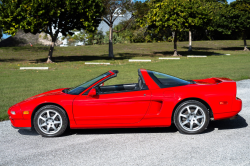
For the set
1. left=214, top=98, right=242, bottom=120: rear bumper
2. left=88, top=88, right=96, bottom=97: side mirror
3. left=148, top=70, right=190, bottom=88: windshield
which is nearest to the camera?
left=88, top=88, right=96, bottom=97: side mirror

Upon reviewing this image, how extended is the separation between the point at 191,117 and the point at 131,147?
1.29m

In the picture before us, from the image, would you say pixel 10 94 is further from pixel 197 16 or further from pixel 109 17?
pixel 197 16

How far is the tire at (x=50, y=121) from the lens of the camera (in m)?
4.76

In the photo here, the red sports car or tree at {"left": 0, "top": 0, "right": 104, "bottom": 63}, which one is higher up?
tree at {"left": 0, "top": 0, "right": 104, "bottom": 63}

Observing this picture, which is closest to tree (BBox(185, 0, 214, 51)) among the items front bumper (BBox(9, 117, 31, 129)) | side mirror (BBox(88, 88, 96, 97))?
side mirror (BBox(88, 88, 96, 97))

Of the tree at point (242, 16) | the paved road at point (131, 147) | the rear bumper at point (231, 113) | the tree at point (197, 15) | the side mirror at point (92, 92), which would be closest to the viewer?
the paved road at point (131, 147)

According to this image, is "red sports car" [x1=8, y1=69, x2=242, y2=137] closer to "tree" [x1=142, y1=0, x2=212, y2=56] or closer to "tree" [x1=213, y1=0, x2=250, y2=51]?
"tree" [x1=142, y1=0, x2=212, y2=56]

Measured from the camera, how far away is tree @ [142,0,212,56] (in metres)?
26.9

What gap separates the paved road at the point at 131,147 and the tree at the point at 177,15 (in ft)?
75.4

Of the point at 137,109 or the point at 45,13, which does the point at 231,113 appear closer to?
the point at 137,109

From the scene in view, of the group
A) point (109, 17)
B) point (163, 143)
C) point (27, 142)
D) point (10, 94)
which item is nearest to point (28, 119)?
point (27, 142)

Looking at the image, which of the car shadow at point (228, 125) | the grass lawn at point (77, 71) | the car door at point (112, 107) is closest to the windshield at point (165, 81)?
the car door at point (112, 107)

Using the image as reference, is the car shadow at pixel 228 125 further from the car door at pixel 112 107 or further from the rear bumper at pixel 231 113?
the car door at pixel 112 107

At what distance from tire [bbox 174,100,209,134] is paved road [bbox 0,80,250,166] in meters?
0.14
